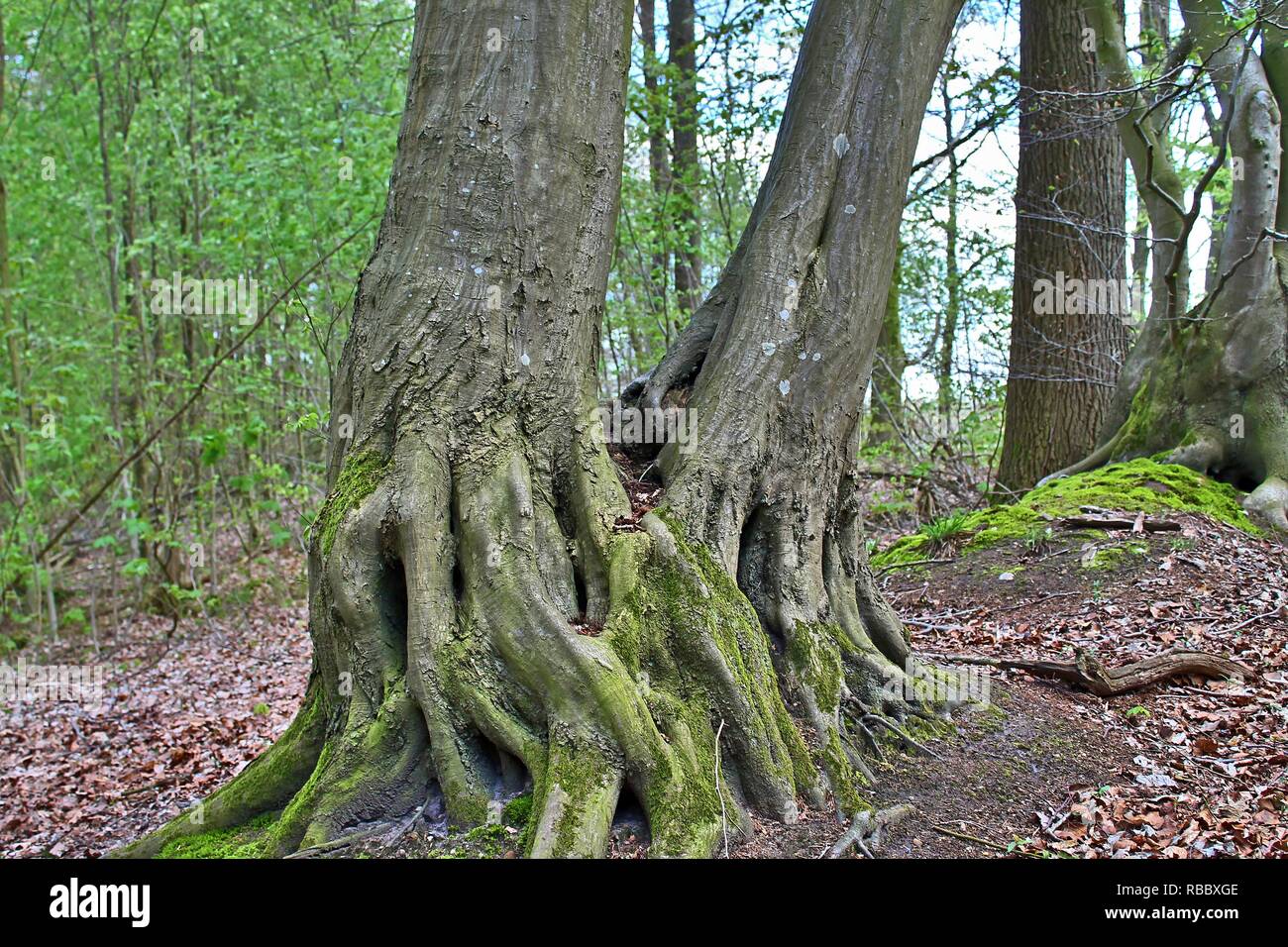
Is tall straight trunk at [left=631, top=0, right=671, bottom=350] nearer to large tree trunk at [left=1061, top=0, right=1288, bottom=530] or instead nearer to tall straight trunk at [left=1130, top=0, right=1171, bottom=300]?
large tree trunk at [left=1061, top=0, right=1288, bottom=530]

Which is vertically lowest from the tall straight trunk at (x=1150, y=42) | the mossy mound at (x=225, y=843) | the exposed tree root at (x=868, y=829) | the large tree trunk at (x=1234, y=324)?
the mossy mound at (x=225, y=843)

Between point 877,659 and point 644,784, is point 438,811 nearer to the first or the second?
point 644,784

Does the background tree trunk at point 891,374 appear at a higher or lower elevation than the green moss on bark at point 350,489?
higher

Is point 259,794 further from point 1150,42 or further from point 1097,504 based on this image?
point 1150,42

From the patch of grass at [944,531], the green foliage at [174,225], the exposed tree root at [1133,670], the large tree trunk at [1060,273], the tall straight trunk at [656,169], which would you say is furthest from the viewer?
the green foliage at [174,225]

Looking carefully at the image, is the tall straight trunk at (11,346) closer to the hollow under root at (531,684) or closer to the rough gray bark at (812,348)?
the hollow under root at (531,684)

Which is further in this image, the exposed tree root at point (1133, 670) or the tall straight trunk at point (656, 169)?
the tall straight trunk at point (656, 169)

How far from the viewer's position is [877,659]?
4492 millimetres

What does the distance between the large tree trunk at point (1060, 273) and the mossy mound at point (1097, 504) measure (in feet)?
3.88

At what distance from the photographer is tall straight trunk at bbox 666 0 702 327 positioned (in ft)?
31.2

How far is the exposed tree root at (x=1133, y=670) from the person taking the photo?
5.08 metres

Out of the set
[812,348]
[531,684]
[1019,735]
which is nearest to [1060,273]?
[812,348]

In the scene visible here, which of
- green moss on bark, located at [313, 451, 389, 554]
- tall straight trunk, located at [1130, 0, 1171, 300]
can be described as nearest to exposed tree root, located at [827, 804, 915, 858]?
green moss on bark, located at [313, 451, 389, 554]

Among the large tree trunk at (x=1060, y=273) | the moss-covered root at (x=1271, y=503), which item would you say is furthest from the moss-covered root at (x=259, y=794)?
the large tree trunk at (x=1060, y=273)
